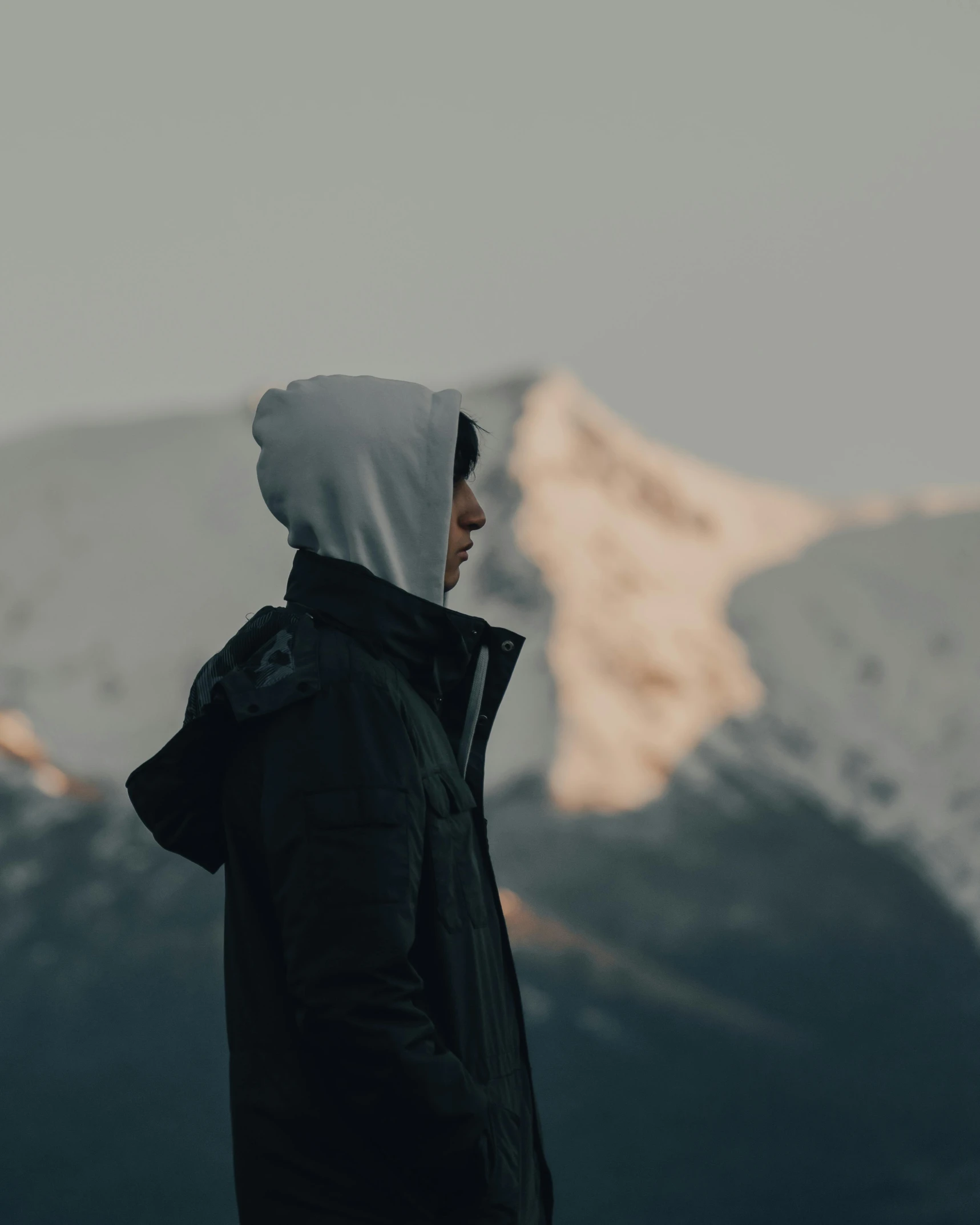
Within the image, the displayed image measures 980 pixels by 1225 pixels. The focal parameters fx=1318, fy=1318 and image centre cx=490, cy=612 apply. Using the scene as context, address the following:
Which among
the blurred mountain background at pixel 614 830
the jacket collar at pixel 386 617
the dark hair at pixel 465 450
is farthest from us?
the blurred mountain background at pixel 614 830

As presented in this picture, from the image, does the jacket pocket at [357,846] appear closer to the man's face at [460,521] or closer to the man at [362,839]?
the man at [362,839]

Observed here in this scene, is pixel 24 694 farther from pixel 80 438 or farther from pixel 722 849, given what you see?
pixel 722 849

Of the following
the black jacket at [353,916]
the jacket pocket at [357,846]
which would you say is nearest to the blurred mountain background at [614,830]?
the black jacket at [353,916]

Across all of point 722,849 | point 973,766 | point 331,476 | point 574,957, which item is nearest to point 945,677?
point 973,766

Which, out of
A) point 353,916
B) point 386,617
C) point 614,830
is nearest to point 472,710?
point 386,617

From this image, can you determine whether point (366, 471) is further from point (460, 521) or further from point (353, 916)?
point (353, 916)

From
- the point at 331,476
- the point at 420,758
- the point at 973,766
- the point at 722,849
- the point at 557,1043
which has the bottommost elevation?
the point at 420,758

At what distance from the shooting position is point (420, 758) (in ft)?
2.96

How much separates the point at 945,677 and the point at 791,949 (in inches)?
67.0

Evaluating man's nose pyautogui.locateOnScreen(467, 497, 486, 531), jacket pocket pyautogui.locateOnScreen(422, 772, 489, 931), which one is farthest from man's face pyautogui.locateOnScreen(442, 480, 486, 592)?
jacket pocket pyautogui.locateOnScreen(422, 772, 489, 931)

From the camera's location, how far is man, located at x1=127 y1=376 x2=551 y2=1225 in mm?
829

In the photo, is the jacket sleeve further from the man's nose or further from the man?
the man's nose

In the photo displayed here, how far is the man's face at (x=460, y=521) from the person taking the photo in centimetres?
101

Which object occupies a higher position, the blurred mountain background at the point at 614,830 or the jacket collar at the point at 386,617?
the blurred mountain background at the point at 614,830
